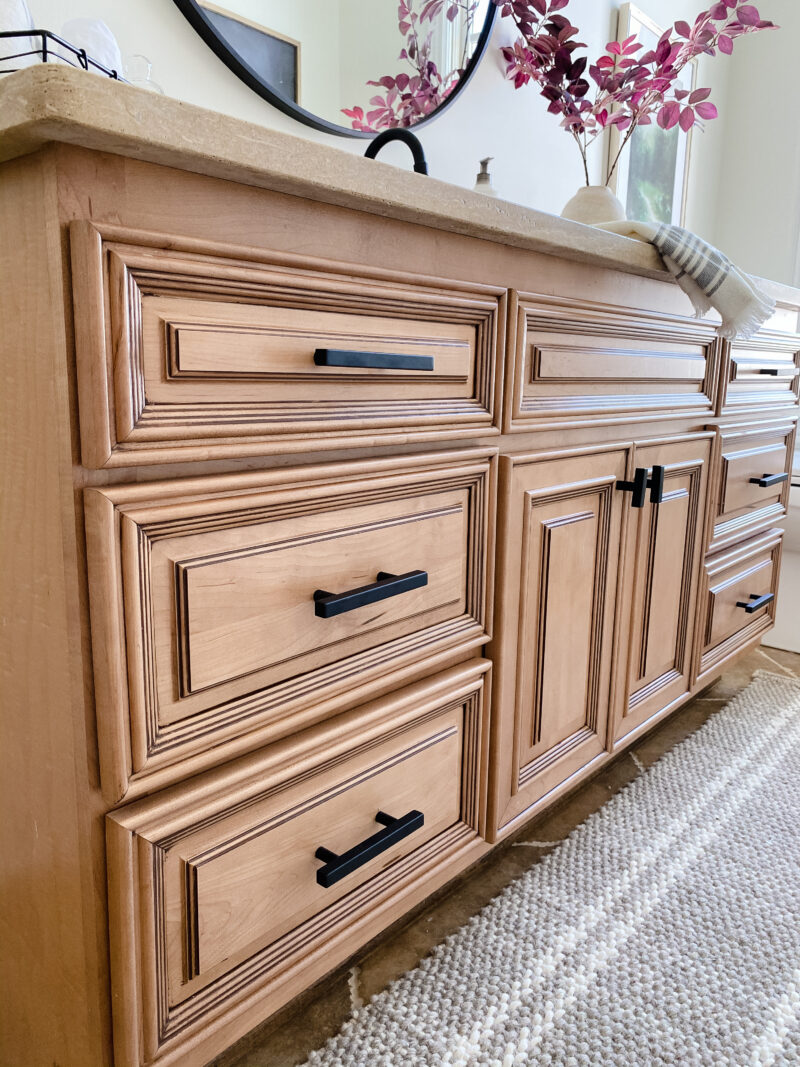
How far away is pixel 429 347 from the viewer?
766 mm

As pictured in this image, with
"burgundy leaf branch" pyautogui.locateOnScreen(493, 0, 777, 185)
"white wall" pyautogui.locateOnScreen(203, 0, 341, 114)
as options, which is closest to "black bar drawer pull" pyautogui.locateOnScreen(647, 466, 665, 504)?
"burgundy leaf branch" pyautogui.locateOnScreen(493, 0, 777, 185)

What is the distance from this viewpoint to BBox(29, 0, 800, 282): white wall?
3.31 ft

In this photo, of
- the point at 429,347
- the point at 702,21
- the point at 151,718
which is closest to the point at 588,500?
the point at 429,347

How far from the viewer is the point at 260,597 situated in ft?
2.06

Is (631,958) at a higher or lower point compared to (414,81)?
lower

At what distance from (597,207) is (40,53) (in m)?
1.05

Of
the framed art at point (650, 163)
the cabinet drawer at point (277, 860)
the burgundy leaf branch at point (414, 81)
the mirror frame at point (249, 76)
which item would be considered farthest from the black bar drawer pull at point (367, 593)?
the framed art at point (650, 163)

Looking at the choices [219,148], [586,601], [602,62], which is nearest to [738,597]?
[586,601]

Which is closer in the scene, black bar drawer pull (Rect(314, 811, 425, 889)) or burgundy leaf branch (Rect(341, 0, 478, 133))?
black bar drawer pull (Rect(314, 811, 425, 889))

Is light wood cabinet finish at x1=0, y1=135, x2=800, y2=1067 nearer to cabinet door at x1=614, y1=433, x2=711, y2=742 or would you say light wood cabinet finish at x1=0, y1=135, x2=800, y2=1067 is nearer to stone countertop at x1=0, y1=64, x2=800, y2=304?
stone countertop at x1=0, y1=64, x2=800, y2=304

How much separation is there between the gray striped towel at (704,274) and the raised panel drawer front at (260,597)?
49 centimetres

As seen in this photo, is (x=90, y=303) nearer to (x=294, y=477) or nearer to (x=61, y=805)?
(x=294, y=477)

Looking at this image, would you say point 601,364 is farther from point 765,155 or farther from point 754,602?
point 765,155

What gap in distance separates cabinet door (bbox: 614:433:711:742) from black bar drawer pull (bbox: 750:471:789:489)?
27 centimetres
